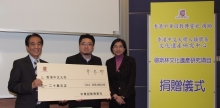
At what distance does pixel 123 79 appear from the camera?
320cm

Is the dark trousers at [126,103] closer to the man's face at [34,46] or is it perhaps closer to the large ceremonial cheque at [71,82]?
the large ceremonial cheque at [71,82]

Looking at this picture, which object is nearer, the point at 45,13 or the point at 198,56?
the point at 45,13

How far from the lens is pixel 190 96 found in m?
3.51

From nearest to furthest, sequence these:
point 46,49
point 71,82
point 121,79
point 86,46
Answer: point 71,82 → point 86,46 → point 121,79 → point 46,49

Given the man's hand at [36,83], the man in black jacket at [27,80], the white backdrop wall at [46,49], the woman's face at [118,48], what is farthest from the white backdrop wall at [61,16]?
the man's hand at [36,83]

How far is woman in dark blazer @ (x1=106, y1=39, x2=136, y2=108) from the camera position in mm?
3145

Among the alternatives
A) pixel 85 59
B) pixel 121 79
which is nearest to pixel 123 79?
pixel 121 79

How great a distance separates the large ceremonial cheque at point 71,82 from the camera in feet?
8.68

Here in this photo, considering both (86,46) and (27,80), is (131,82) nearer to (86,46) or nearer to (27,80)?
(86,46)

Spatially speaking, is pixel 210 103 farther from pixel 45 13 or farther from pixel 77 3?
pixel 45 13

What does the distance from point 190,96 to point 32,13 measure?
229 cm

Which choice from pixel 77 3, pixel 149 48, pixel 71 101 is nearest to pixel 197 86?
pixel 149 48

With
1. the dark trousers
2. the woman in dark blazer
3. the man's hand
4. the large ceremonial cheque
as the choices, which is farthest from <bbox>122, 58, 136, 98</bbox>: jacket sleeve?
the man's hand

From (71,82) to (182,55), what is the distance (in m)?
1.57
